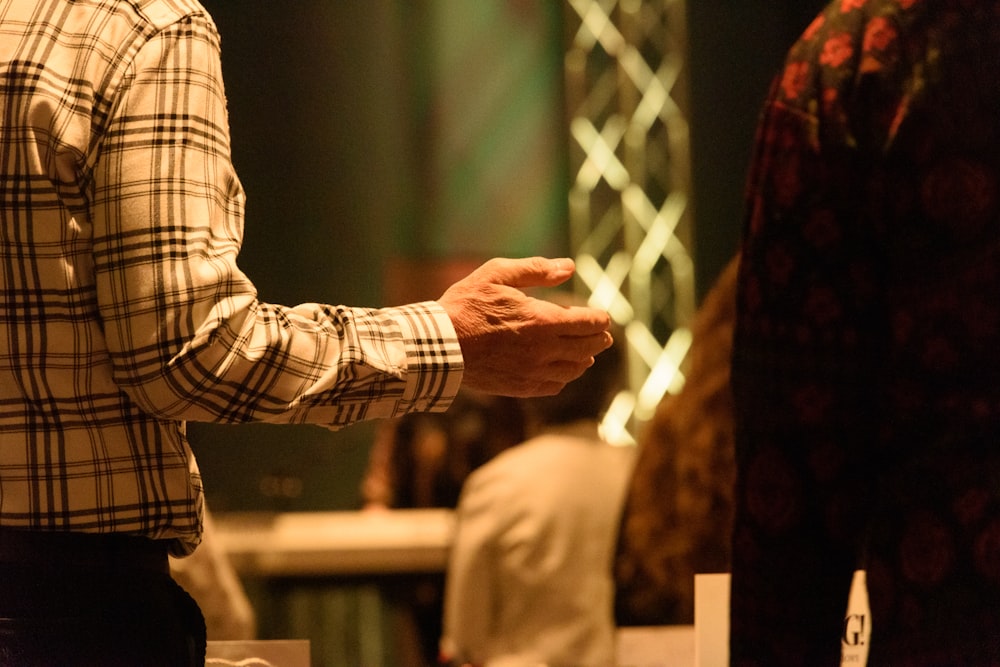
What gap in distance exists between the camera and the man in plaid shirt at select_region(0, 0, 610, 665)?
719mm

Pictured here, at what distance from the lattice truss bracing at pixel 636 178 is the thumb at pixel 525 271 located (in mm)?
2322

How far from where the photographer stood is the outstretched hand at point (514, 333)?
2.77ft

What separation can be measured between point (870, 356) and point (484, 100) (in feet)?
9.13

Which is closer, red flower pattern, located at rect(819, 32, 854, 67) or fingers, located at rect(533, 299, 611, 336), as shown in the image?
red flower pattern, located at rect(819, 32, 854, 67)

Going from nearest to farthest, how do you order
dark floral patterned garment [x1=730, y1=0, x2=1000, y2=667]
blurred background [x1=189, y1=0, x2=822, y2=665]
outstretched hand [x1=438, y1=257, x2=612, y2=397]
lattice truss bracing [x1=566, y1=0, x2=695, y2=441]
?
dark floral patterned garment [x1=730, y1=0, x2=1000, y2=667] → outstretched hand [x1=438, y1=257, x2=612, y2=397] → blurred background [x1=189, y1=0, x2=822, y2=665] → lattice truss bracing [x1=566, y1=0, x2=695, y2=441]

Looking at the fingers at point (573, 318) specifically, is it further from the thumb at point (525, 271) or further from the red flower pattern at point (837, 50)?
the red flower pattern at point (837, 50)

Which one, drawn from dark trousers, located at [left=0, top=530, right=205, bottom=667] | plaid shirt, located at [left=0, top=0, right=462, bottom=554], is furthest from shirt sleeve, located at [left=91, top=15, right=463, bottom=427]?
dark trousers, located at [left=0, top=530, right=205, bottom=667]

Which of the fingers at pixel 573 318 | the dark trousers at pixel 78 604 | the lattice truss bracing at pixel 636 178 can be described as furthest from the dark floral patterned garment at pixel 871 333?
the lattice truss bracing at pixel 636 178

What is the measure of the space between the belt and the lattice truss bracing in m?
2.54

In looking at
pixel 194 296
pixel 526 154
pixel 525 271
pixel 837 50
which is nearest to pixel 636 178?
pixel 526 154

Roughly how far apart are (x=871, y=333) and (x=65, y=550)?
54 cm

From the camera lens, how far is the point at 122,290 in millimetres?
718

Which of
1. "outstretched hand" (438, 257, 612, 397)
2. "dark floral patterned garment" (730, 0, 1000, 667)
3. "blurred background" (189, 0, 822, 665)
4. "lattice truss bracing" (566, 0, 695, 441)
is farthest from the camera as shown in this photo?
"lattice truss bracing" (566, 0, 695, 441)

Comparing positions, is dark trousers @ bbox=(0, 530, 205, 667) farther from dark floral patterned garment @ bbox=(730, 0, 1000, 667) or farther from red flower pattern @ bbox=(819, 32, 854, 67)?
red flower pattern @ bbox=(819, 32, 854, 67)
